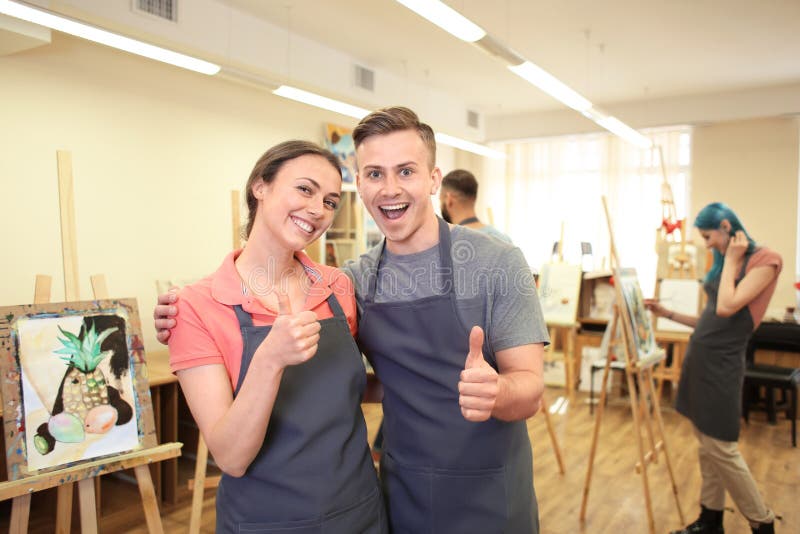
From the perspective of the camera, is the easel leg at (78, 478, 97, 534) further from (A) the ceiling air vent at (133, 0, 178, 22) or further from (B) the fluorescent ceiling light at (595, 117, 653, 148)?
(B) the fluorescent ceiling light at (595, 117, 653, 148)

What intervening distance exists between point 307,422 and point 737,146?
818cm

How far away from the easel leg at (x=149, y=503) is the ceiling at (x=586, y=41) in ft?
13.6

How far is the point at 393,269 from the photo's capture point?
1594 millimetres

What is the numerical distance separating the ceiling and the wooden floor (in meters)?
3.57

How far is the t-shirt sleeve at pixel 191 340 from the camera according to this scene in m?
1.22

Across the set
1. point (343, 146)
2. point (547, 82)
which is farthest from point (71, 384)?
point (343, 146)

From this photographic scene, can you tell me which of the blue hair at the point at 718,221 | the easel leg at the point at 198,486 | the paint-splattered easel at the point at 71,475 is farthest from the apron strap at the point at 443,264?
the blue hair at the point at 718,221

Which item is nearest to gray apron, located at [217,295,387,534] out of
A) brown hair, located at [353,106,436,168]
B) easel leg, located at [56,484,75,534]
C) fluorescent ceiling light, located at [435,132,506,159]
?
brown hair, located at [353,106,436,168]

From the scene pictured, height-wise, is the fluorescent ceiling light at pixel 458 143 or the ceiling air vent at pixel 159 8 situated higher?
the ceiling air vent at pixel 159 8

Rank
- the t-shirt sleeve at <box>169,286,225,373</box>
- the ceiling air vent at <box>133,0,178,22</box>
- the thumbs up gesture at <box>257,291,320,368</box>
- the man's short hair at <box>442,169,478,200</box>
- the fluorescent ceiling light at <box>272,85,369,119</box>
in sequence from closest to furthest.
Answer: the thumbs up gesture at <box>257,291,320,368</box>
the t-shirt sleeve at <box>169,286,225,373</box>
the man's short hair at <box>442,169,478,200</box>
the ceiling air vent at <box>133,0,178,22</box>
the fluorescent ceiling light at <box>272,85,369,119</box>

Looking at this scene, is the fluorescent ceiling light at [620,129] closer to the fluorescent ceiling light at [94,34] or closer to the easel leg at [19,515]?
the fluorescent ceiling light at [94,34]

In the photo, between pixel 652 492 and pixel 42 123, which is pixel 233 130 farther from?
pixel 652 492

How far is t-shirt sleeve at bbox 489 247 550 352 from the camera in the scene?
1.46 meters

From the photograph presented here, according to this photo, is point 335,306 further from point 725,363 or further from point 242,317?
point 725,363
